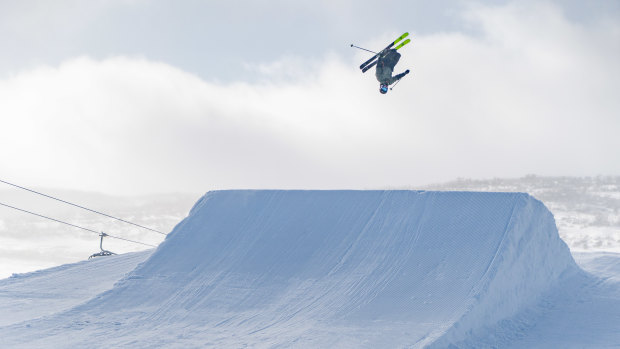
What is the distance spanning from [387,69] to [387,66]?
76mm

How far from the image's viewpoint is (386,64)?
589 inches

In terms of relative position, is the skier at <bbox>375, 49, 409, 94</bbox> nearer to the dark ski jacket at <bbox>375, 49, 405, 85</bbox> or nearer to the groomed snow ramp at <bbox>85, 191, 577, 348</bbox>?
the dark ski jacket at <bbox>375, 49, 405, 85</bbox>

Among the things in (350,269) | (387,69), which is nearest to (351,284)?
(350,269)

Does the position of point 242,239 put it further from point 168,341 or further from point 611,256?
point 611,256

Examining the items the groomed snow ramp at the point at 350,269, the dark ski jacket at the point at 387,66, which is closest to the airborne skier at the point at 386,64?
the dark ski jacket at the point at 387,66

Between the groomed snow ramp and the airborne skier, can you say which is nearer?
the groomed snow ramp

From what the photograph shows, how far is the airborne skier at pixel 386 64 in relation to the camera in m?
14.9

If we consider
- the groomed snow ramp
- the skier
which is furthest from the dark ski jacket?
the groomed snow ramp

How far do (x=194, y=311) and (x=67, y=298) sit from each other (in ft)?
13.3

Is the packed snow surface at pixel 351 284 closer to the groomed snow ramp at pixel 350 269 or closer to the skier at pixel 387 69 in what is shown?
the groomed snow ramp at pixel 350 269

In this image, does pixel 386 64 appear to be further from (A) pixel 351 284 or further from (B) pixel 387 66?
(A) pixel 351 284

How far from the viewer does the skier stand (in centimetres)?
1494

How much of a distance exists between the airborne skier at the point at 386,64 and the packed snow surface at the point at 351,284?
2856 mm

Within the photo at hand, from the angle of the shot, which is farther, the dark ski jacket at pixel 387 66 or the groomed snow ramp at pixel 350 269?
the dark ski jacket at pixel 387 66
